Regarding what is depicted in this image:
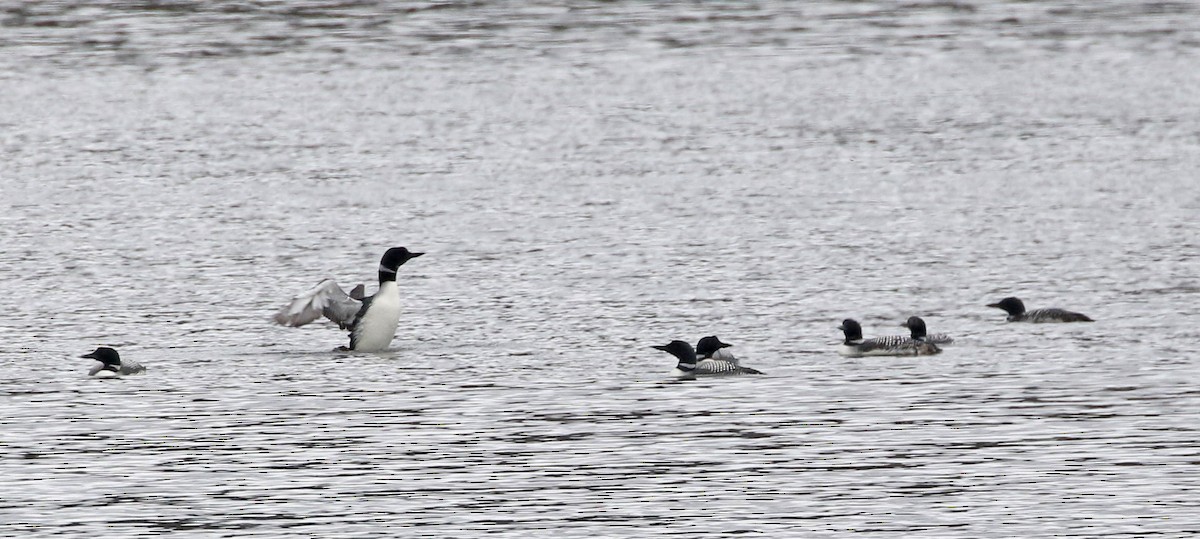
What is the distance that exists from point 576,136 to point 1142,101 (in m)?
9.30

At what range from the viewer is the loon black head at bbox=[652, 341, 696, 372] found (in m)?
18.1

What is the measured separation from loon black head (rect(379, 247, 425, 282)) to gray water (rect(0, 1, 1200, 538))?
0.54 m

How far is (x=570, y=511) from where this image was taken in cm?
1311

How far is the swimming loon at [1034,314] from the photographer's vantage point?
2005cm

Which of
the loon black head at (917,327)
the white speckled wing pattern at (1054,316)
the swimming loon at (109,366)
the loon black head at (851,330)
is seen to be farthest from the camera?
the white speckled wing pattern at (1054,316)

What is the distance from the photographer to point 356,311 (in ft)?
68.1

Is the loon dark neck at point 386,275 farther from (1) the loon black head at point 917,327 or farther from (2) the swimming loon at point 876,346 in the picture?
(1) the loon black head at point 917,327

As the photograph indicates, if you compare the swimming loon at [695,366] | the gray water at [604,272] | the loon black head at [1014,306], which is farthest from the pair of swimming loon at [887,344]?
the loon black head at [1014,306]

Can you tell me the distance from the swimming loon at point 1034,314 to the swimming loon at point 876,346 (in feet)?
5.00

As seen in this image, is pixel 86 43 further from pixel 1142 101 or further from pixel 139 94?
pixel 1142 101

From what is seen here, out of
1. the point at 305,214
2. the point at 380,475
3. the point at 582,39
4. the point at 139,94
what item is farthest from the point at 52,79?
the point at 380,475

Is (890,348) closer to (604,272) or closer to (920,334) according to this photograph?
(920,334)

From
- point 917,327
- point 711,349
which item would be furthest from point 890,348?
point 711,349

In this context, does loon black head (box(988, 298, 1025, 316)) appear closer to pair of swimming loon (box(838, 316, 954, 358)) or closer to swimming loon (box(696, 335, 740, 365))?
pair of swimming loon (box(838, 316, 954, 358))
